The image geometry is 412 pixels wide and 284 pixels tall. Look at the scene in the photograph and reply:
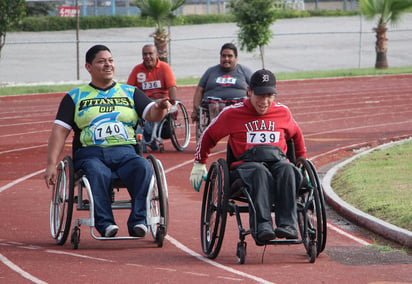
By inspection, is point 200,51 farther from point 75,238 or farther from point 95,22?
point 75,238

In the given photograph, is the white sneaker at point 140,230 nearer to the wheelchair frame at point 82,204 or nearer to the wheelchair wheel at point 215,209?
the wheelchair frame at point 82,204

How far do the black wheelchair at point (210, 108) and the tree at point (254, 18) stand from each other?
18662mm

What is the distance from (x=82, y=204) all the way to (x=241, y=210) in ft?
4.69

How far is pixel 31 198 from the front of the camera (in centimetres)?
1057

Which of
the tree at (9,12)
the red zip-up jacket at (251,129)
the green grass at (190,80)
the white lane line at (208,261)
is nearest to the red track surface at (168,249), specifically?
the white lane line at (208,261)

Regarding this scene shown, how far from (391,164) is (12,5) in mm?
17469

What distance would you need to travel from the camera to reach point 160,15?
31.3 metres

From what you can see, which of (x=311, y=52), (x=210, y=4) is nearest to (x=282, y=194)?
(x=311, y=52)

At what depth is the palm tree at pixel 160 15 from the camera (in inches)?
1220

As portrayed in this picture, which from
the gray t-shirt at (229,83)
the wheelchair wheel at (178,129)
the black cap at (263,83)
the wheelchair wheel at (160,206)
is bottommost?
the wheelchair wheel at (178,129)

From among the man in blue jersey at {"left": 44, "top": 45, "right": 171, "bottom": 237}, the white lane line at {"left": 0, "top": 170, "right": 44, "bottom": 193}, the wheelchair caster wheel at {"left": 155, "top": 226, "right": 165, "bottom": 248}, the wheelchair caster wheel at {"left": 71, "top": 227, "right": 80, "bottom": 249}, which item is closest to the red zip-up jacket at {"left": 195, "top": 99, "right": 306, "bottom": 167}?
the man in blue jersey at {"left": 44, "top": 45, "right": 171, "bottom": 237}

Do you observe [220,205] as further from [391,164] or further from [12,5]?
[12,5]

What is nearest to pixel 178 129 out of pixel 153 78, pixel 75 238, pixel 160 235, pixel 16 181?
pixel 153 78

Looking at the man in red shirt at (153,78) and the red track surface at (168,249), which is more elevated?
the man in red shirt at (153,78)
